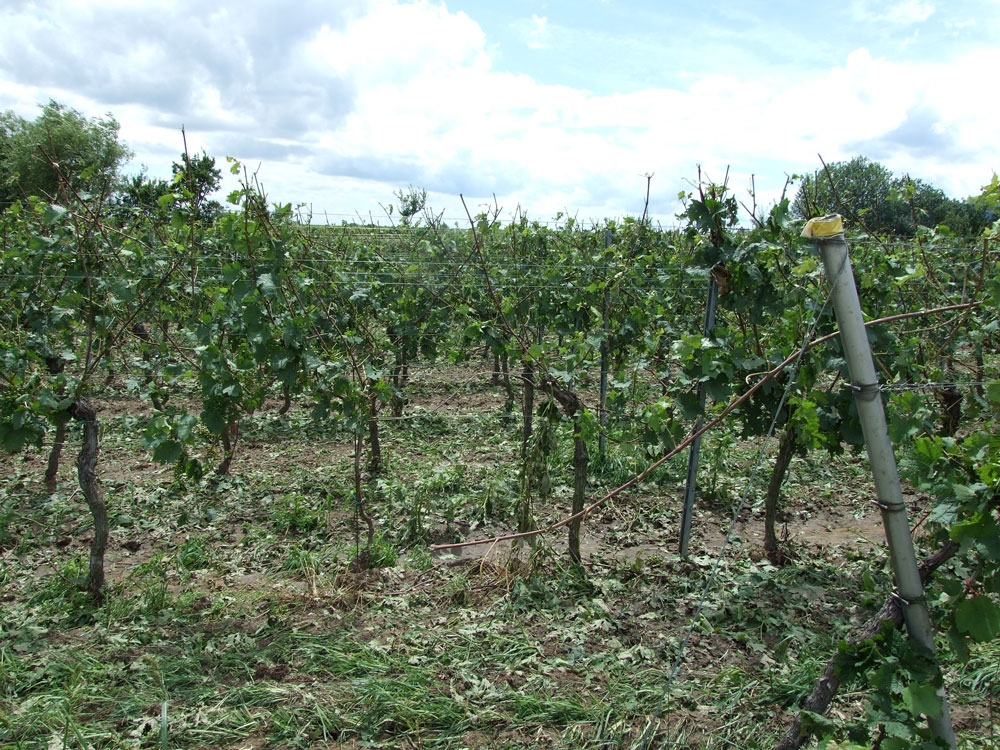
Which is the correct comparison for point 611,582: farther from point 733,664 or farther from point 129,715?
point 129,715

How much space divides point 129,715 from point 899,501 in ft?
9.68

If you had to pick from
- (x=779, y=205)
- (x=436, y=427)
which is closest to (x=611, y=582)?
(x=779, y=205)

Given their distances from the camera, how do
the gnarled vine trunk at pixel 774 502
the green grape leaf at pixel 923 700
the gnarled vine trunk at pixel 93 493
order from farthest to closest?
the gnarled vine trunk at pixel 774 502 → the gnarled vine trunk at pixel 93 493 → the green grape leaf at pixel 923 700

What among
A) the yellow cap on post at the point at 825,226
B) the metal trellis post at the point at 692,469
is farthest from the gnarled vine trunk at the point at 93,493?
the yellow cap on post at the point at 825,226

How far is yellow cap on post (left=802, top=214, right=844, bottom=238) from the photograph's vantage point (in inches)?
63.7

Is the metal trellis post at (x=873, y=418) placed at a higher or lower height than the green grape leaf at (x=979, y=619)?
higher

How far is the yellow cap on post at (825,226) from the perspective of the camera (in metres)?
1.62

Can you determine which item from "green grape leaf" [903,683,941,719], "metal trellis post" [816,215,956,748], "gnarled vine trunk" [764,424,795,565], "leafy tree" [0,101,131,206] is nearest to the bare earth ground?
"gnarled vine trunk" [764,424,795,565]

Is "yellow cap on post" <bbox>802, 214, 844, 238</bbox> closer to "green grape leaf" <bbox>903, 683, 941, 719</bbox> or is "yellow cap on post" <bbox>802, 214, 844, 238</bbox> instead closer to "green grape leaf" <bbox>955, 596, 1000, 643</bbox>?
"green grape leaf" <bbox>955, 596, 1000, 643</bbox>

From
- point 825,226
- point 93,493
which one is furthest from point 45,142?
point 825,226

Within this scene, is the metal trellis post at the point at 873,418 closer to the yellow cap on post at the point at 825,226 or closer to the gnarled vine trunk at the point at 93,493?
the yellow cap on post at the point at 825,226

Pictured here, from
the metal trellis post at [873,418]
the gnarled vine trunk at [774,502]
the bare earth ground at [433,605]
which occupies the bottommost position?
the bare earth ground at [433,605]

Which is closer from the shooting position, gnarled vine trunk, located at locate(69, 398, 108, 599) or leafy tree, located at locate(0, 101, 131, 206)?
gnarled vine trunk, located at locate(69, 398, 108, 599)

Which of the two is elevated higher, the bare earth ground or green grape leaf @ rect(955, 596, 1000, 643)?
green grape leaf @ rect(955, 596, 1000, 643)
